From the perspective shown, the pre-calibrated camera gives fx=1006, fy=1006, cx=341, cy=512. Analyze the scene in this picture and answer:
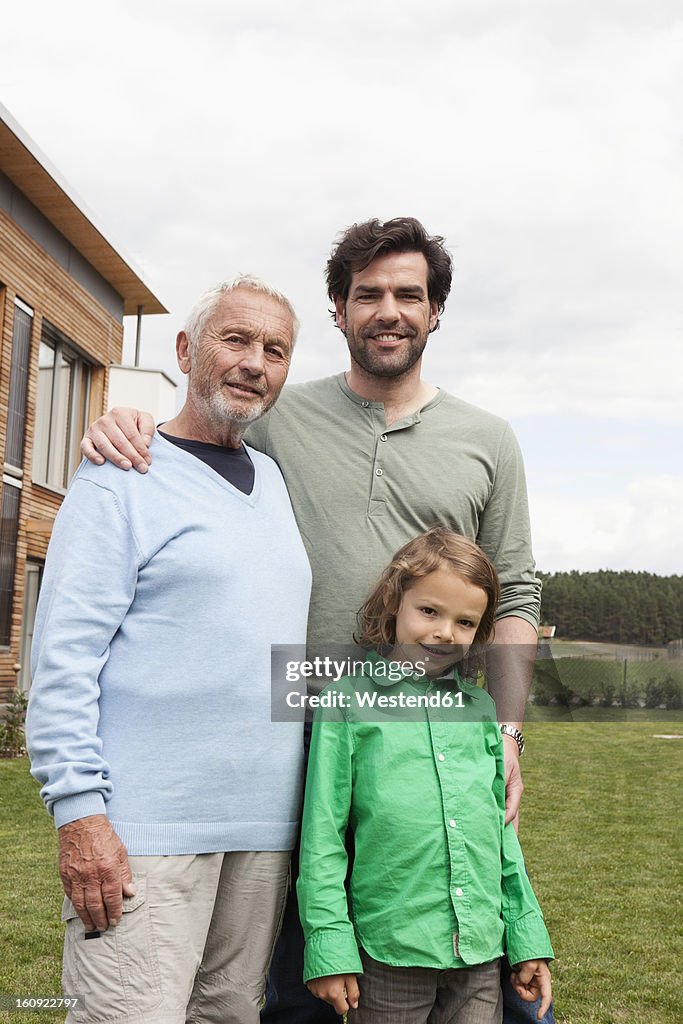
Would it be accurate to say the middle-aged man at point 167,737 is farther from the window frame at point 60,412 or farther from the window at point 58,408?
the window at point 58,408

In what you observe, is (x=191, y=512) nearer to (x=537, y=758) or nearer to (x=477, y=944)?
(x=477, y=944)

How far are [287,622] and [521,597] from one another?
716 millimetres

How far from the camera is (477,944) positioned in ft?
6.83

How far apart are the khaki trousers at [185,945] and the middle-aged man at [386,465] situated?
25 cm

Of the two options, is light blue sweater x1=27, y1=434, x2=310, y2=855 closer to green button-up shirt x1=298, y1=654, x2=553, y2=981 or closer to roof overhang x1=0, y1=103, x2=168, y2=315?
green button-up shirt x1=298, y1=654, x2=553, y2=981

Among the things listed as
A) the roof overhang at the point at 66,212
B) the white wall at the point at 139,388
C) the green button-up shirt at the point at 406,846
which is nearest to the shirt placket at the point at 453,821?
the green button-up shirt at the point at 406,846

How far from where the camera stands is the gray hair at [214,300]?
7.59ft

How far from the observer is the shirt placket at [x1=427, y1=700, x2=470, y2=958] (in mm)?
2076

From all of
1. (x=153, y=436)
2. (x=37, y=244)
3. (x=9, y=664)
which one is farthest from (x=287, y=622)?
(x=37, y=244)

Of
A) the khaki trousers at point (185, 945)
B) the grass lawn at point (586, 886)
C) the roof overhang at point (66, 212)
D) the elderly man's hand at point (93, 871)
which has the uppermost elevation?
the roof overhang at point (66, 212)

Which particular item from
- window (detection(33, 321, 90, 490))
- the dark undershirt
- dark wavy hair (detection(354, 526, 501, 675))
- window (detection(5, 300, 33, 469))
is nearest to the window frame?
window (detection(33, 321, 90, 490))

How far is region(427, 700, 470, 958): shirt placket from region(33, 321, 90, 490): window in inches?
458

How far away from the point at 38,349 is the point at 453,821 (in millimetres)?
11613

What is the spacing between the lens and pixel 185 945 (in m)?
1.98
